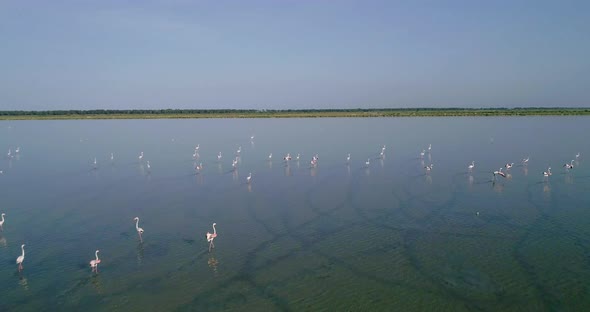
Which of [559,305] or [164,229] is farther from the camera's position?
[164,229]

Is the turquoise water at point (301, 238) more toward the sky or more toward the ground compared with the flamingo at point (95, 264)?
more toward the ground

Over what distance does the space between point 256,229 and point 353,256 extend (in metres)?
3.92

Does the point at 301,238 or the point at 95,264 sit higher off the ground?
the point at 95,264

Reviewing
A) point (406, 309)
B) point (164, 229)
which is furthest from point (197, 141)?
point (406, 309)

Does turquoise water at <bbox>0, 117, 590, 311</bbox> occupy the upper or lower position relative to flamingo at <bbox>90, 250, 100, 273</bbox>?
lower

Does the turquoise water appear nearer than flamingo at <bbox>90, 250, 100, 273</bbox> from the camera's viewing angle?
Yes

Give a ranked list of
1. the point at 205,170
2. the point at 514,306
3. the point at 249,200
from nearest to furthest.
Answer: the point at 514,306 → the point at 249,200 → the point at 205,170

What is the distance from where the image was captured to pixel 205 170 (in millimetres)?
26578

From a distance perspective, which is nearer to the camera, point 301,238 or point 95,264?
point 95,264

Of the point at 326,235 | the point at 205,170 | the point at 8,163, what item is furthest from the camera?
the point at 8,163

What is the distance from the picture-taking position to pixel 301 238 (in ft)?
44.4

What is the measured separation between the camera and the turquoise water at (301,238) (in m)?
9.91

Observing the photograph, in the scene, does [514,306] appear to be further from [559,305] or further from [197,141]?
[197,141]

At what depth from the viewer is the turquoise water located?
32.5 feet
